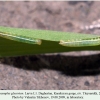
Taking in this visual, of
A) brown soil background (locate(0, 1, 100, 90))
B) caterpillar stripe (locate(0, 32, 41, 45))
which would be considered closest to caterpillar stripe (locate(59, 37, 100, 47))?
caterpillar stripe (locate(0, 32, 41, 45))

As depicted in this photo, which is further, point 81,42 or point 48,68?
point 48,68

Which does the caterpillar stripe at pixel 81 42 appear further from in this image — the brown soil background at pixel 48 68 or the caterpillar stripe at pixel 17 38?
the brown soil background at pixel 48 68

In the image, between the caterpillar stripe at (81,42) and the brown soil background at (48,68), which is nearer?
the caterpillar stripe at (81,42)

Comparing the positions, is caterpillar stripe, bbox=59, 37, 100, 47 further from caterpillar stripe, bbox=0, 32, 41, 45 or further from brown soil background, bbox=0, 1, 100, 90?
brown soil background, bbox=0, 1, 100, 90

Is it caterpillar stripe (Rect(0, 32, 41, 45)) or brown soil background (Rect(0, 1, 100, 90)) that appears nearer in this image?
caterpillar stripe (Rect(0, 32, 41, 45))

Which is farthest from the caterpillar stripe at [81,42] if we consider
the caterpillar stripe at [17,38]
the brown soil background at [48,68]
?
the brown soil background at [48,68]

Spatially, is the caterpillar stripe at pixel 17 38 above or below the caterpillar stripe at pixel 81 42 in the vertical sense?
above

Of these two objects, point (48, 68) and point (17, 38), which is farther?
point (48, 68)
